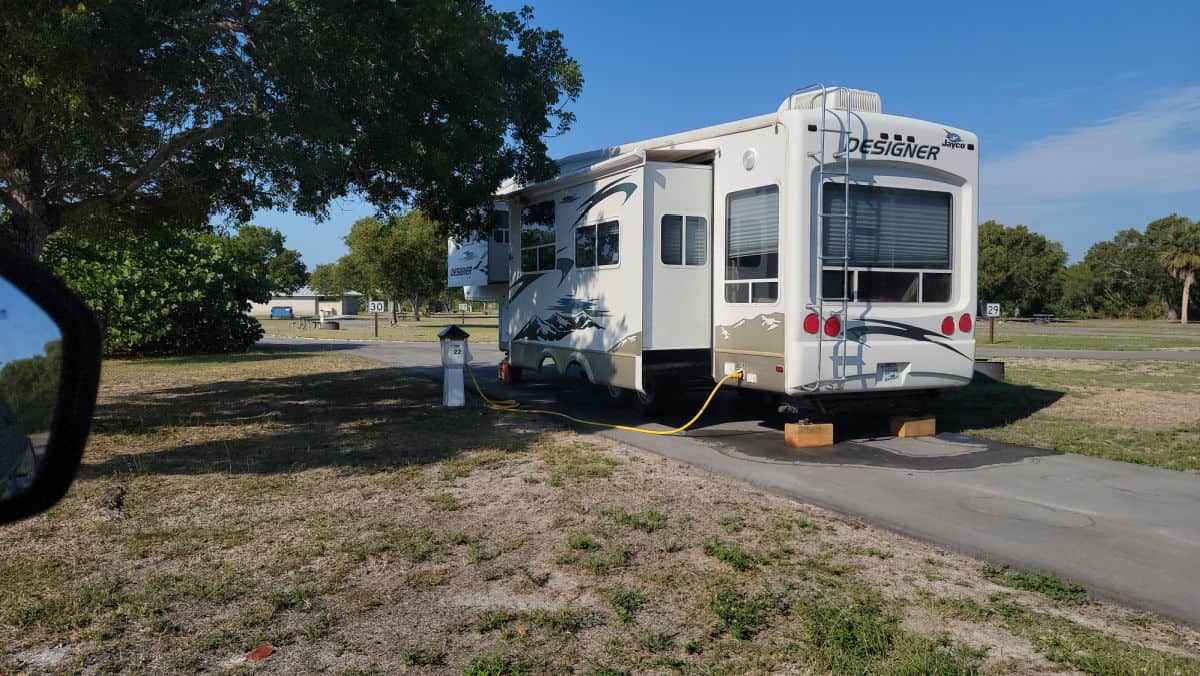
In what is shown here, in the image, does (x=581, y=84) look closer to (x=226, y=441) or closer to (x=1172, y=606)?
(x=226, y=441)

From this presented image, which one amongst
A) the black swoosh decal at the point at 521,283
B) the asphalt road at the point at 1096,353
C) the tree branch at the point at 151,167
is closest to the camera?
the tree branch at the point at 151,167

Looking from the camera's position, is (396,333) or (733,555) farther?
(396,333)

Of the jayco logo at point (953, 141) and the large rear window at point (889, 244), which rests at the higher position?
the jayco logo at point (953, 141)

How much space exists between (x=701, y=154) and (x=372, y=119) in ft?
12.6

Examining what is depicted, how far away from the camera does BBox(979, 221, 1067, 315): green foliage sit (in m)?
64.5

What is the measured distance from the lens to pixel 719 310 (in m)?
9.24

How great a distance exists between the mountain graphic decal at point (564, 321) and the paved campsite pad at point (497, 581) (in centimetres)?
322

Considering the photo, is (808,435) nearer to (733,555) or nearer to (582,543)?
(733,555)

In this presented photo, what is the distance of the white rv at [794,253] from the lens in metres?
8.18

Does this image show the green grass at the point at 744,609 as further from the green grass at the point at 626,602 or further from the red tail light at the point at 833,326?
the red tail light at the point at 833,326

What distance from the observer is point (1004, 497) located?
6.29m

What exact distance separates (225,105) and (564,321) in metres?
4.91

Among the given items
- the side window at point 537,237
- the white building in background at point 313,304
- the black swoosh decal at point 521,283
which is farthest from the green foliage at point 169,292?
the white building in background at point 313,304

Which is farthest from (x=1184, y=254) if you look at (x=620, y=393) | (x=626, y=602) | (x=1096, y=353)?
(x=626, y=602)
